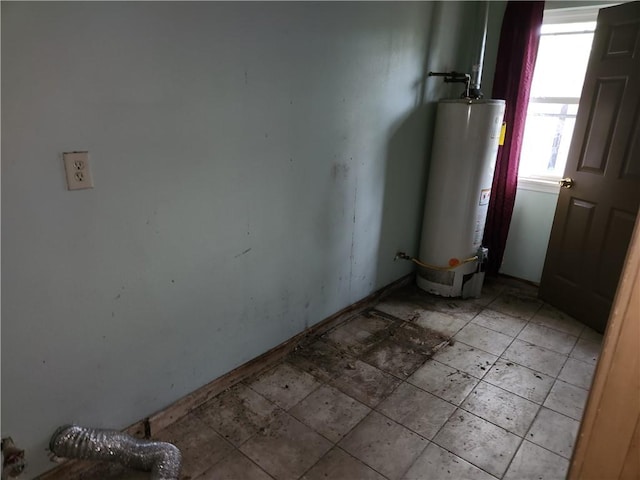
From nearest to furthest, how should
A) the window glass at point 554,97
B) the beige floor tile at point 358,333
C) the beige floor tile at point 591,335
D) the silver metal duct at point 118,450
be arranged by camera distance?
the silver metal duct at point 118,450 → the beige floor tile at point 358,333 → the beige floor tile at point 591,335 → the window glass at point 554,97

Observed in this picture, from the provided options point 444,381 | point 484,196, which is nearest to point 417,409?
point 444,381

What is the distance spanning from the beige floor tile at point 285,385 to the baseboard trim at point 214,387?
0.19 ft

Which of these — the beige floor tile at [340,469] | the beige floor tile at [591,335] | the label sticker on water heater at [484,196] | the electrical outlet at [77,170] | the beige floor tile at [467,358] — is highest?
the electrical outlet at [77,170]

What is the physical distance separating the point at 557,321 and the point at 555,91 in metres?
1.70

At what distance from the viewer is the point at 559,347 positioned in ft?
8.24

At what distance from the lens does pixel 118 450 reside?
59.9 inches

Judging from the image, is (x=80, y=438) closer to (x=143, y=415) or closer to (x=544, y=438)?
(x=143, y=415)

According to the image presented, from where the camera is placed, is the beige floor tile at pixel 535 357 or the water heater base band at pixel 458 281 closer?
the beige floor tile at pixel 535 357

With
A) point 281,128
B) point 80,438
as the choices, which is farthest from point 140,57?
point 80,438

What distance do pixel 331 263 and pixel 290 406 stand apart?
0.89 m

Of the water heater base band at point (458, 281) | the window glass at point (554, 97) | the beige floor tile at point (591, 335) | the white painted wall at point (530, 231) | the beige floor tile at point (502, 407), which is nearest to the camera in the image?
the beige floor tile at point (502, 407)

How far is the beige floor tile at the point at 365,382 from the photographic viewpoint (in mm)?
2029

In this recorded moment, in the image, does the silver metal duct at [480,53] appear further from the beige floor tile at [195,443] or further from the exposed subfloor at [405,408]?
the beige floor tile at [195,443]

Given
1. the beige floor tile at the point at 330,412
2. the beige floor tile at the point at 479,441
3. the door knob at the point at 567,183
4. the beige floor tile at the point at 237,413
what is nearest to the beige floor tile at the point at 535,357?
the beige floor tile at the point at 479,441
